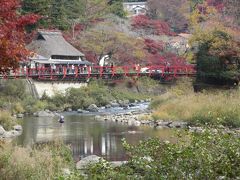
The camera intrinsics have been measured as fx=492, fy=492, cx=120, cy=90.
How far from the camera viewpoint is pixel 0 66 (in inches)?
301

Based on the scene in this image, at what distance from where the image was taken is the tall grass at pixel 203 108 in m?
21.4

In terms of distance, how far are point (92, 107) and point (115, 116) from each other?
20.3 ft

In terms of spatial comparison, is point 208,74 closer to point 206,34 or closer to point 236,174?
point 206,34

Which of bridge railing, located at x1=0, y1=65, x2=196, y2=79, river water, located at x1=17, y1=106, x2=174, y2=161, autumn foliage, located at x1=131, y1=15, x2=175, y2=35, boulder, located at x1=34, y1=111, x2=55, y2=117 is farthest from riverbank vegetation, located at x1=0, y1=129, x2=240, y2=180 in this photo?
autumn foliage, located at x1=131, y1=15, x2=175, y2=35

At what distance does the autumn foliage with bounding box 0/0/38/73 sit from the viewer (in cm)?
743

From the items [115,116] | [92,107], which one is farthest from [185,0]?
[115,116]

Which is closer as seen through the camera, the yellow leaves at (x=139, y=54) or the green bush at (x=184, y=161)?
the green bush at (x=184, y=161)

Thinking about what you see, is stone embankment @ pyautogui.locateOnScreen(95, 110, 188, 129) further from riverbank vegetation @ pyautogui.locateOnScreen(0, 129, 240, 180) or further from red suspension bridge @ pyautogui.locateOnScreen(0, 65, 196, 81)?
riverbank vegetation @ pyautogui.locateOnScreen(0, 129, 240, 180)

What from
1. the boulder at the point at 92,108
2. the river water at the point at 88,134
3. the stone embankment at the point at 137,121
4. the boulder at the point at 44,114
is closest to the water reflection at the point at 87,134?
A: the river water at the point at 88,134

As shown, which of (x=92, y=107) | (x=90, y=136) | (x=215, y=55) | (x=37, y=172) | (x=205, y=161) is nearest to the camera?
(x=205, y=161)

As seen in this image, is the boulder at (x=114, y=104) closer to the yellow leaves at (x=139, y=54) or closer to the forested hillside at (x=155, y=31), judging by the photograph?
the forested hillside at (x=155, y=31)

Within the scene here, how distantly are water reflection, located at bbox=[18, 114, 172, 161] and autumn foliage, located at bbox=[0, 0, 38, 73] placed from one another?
761 centimetres

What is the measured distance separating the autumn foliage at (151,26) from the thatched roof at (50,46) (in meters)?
15.9

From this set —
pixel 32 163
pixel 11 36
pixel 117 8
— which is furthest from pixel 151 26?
pixel 11 36
